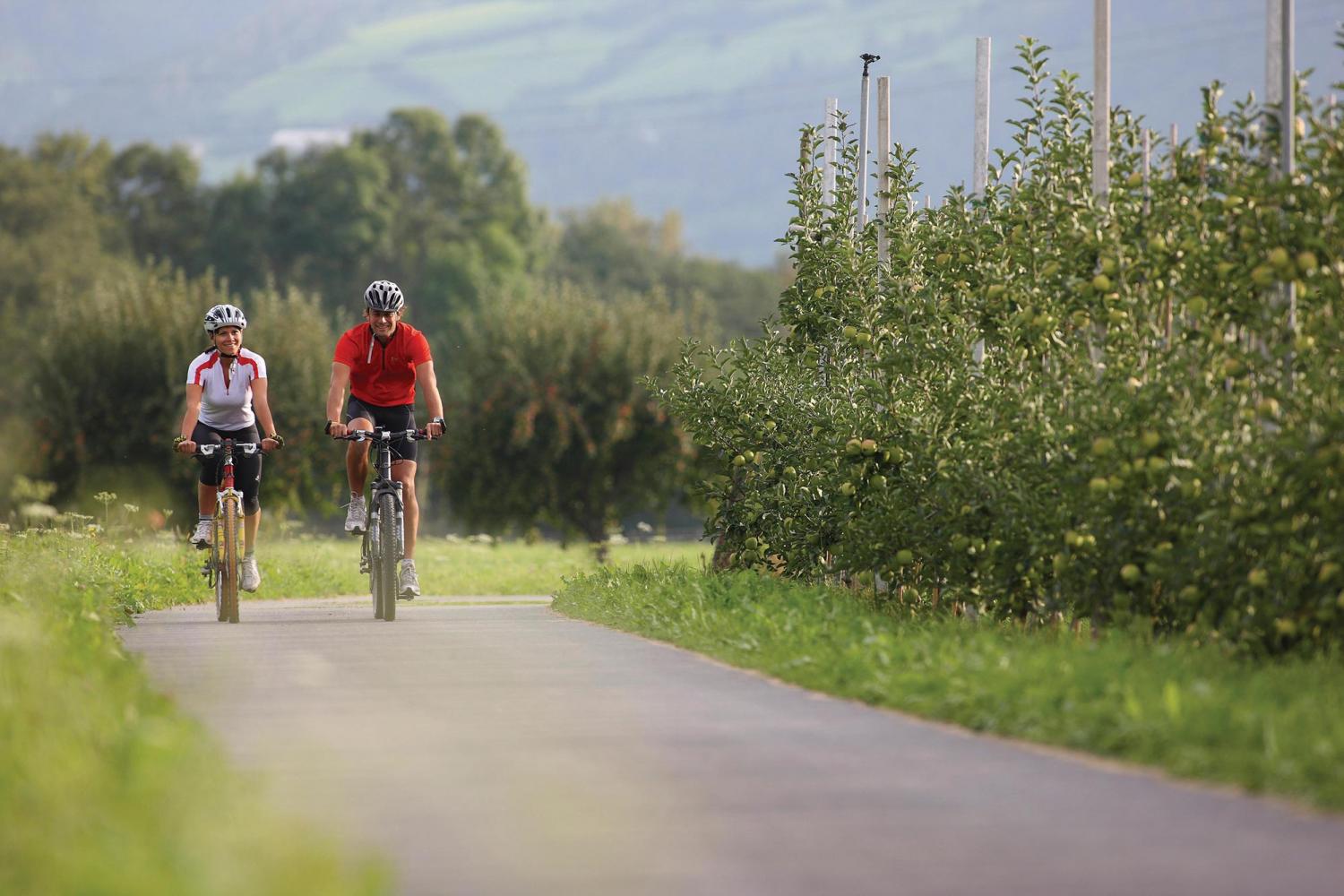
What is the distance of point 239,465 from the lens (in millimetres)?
13625

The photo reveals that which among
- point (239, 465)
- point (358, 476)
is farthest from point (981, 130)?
point (239, 465)

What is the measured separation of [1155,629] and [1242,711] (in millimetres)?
2835

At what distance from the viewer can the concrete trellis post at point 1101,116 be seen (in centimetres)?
1041

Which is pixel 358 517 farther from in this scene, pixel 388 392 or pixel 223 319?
pixel 223 319

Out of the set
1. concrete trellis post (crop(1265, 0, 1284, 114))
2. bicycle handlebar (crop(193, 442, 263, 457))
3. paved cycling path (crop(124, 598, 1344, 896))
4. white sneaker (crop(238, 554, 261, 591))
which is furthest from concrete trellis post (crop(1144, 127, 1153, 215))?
white sneaker (crop(238, 554, 261, 591))

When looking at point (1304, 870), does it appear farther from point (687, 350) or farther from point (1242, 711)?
point (687, 350)

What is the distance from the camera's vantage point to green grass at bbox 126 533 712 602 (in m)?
19.5

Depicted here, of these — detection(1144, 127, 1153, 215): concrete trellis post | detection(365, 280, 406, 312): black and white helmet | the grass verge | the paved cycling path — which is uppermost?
detection(1144, 127, 1153, 215): concrete trellis post

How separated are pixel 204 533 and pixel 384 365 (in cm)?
166

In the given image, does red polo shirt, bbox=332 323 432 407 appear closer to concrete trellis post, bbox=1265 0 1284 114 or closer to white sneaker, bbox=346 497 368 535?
white sneaker, bbox=346 497 368 535

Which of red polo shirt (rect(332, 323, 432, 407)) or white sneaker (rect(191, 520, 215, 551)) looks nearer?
red polo shirt (rect(332, 323, 432, 407))

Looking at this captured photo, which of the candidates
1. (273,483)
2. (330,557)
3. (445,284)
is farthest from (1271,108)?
(445,284)

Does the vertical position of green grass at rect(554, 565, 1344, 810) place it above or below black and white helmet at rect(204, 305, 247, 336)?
below

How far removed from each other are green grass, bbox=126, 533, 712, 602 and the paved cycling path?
731 centimetres
